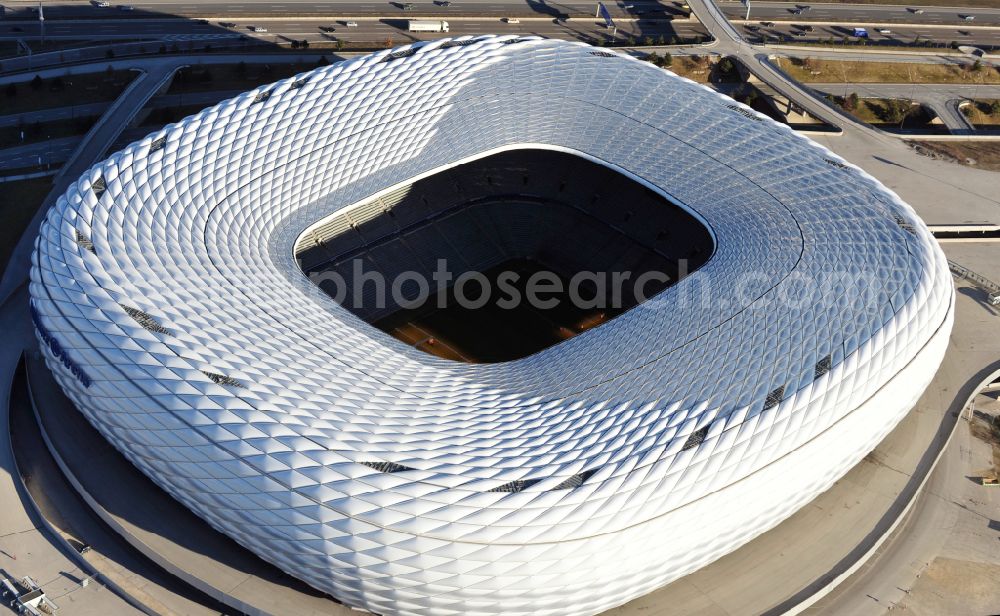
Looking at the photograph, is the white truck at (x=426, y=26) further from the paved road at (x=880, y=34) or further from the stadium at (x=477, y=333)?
the stadium at (x=477, y=333)

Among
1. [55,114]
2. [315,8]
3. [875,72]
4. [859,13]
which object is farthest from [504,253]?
[859,13]

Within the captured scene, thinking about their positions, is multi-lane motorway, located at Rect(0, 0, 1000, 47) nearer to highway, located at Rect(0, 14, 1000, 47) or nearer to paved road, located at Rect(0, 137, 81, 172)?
highway, located at Rect(0, 14, 1000, 47)

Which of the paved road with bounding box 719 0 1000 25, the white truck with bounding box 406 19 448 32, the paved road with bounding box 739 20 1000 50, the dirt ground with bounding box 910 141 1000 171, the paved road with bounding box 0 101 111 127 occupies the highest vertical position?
the paved road with bounding box 719 0 1000 25

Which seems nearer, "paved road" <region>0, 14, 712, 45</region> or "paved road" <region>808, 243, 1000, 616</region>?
"paved road" <region>808, 243, 1000, 616</region>

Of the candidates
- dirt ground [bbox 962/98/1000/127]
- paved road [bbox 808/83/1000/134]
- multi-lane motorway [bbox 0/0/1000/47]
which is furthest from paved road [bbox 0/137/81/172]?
dirt ground [bbox 962/98/1000/127]

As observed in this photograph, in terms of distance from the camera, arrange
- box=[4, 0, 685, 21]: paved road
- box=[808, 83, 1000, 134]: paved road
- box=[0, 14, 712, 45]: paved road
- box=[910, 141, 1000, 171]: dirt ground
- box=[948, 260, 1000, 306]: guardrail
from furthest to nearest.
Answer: box=[4, 0, 685, 21]: paved road < box=[808, 83, 1000, 134]: paved road < box=[0, 14, 712, 45]: paved road < box=[910, 141, 1000, 171]: dirt ground < box=[948, 260, 1000, 306]: guardrail

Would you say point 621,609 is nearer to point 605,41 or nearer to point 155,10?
point 605,41
